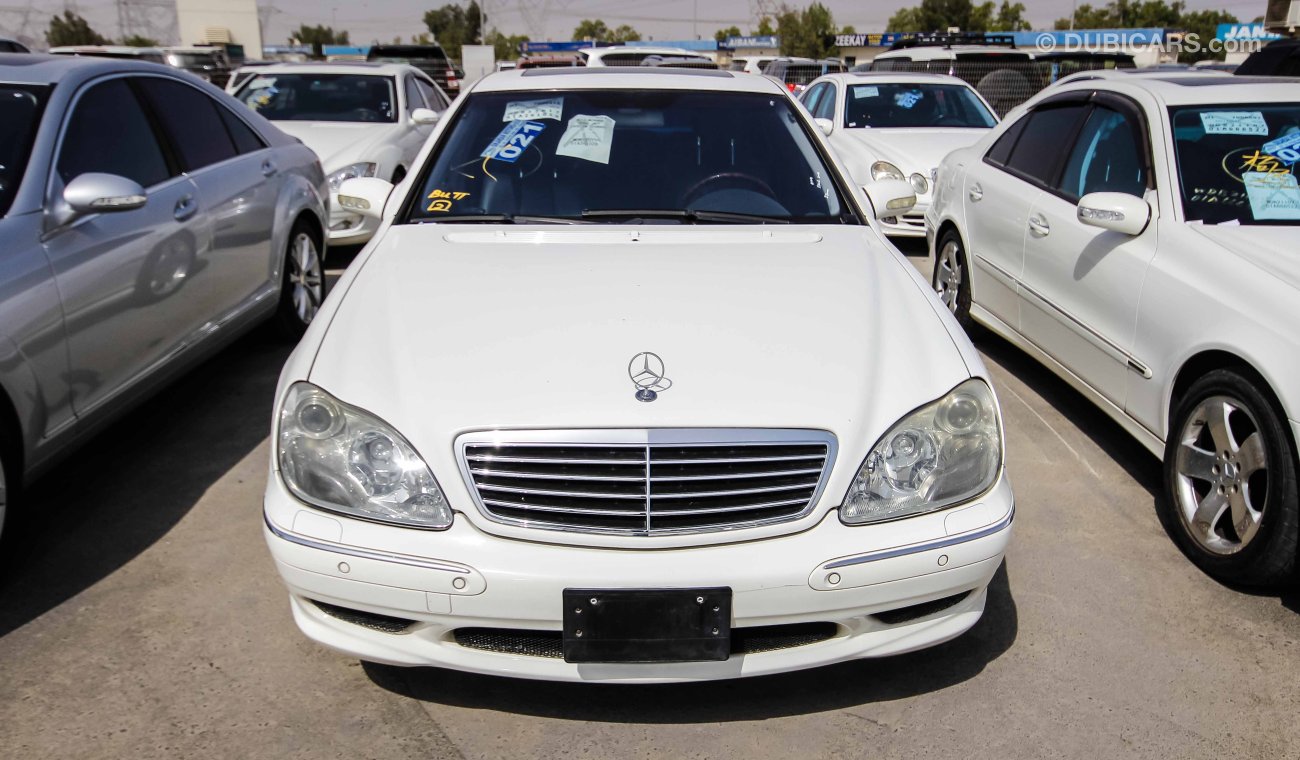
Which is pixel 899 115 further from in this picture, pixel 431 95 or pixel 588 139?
pixel 588 139

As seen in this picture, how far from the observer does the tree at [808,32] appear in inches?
3018

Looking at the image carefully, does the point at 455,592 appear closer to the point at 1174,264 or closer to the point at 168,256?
the point at 168,256

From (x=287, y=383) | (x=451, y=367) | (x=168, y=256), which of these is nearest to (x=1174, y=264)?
(x=451, y=367)

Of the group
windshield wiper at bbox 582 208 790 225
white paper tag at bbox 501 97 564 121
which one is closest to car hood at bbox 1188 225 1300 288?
windshield wiper at bbox 582 208 790 225

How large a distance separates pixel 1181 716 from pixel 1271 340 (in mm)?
1181

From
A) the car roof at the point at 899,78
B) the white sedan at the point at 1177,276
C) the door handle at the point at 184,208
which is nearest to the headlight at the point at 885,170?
the car roof at the point at 899,78

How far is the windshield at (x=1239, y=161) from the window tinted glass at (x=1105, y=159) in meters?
0.20

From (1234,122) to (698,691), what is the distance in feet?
10.4

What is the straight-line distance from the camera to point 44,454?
10.8 ft

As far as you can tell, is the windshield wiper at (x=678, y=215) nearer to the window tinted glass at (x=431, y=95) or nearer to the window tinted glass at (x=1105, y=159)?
the window tinted glass at (x=1105, y=159)

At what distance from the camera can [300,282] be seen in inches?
221

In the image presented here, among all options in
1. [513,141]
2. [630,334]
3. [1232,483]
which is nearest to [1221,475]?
[1232,483]

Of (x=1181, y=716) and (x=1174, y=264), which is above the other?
(x=1174, y=264)

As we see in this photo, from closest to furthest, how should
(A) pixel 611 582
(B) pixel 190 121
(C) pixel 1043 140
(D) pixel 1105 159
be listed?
(A) pixel 611 582 < (D) pixel 1105 159 < (B) pixel 190 121 < (C) pixel 1043 140
